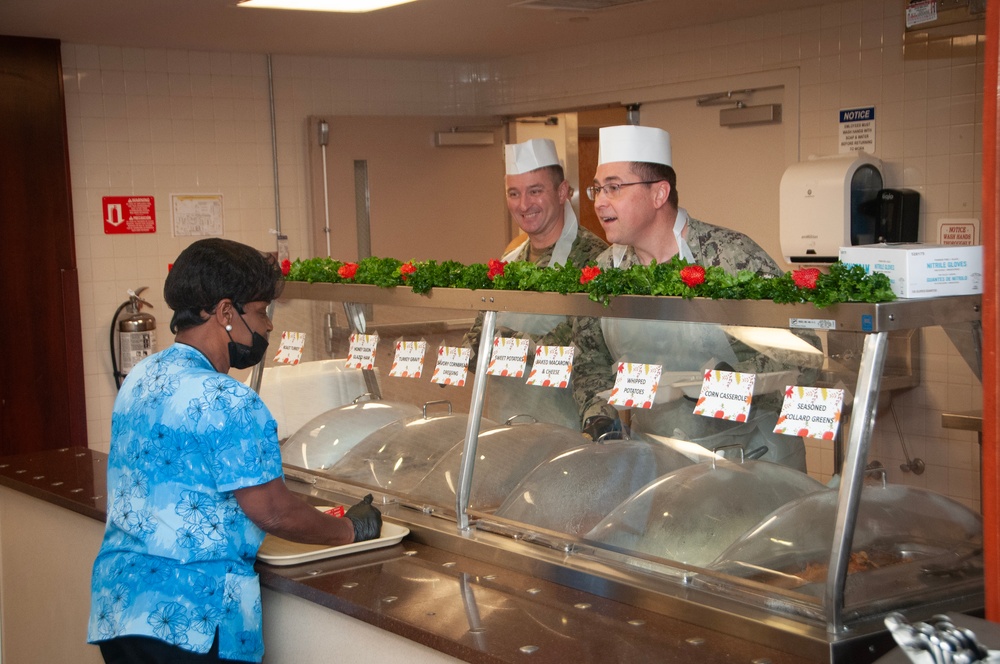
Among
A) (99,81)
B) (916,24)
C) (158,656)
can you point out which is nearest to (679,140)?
(916,24)

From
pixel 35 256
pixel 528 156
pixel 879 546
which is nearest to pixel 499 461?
pixel 879 546

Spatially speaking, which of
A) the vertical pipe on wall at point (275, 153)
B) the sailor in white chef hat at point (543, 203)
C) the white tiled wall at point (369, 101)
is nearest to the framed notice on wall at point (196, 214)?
the white tiled wall at point (369, 101)

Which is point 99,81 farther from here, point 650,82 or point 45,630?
point 45,630

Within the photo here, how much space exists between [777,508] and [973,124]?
3.20 metres

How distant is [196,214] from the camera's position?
623cm

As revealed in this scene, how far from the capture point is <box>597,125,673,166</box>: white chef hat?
9.74 feet

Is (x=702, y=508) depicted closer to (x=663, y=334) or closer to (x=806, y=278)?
(x=663, y=334)

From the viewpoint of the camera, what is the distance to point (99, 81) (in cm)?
590

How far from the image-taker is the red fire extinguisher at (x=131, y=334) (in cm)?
582

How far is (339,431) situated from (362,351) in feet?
0.87

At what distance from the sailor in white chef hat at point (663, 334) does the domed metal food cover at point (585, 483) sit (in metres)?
0.06

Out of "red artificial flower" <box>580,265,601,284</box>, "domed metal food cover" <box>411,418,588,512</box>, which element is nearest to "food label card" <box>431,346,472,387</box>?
"domed metal food cover" <box>411,418,588,512</box>

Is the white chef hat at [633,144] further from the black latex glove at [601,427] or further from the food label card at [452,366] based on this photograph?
the black latex glove at [601,427]

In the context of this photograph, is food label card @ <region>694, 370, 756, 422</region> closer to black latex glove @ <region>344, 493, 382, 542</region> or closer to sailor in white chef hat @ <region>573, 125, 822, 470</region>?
sailor in white chef hat @ <region>573, 125, 822, 470</region>
